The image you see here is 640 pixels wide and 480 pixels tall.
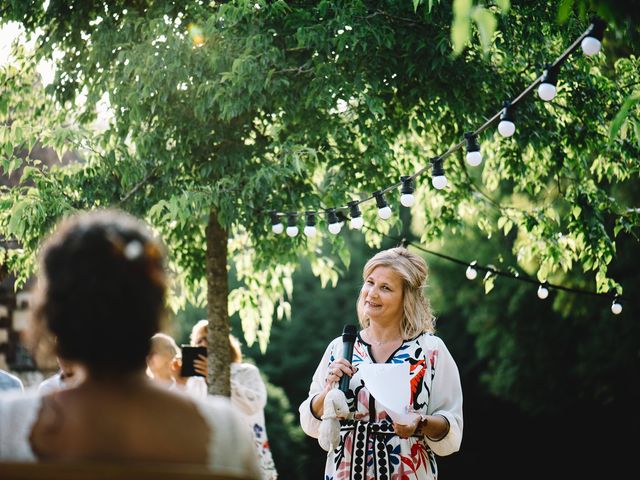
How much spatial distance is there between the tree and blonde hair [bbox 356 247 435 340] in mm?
1579

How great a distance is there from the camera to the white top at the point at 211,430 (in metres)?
1.48

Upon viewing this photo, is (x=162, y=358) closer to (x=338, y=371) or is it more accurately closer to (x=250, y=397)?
(x=250, y=397)

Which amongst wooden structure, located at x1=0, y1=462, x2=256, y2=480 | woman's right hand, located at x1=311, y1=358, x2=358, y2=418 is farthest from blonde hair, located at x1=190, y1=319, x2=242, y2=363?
wooden structure, located at x1=0, y1=462, x2=256, y2=480

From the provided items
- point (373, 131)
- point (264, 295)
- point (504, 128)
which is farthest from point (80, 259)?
point (264, 295)

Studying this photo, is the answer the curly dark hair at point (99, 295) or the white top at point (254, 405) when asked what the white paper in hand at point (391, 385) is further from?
the white top at point (254, 405)

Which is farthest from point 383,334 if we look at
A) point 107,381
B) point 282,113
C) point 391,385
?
point 282,113

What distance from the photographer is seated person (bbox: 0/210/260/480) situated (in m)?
1.45

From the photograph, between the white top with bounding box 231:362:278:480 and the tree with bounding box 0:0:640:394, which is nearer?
the tree with bounding box 0:0:640:394

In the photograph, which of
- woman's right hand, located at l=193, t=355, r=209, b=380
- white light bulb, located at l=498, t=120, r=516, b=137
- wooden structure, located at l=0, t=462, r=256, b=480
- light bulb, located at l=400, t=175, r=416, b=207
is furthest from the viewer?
woman's right hand, located at l=193, t=355, r=209, b=380

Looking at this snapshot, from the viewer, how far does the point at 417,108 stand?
6.24m

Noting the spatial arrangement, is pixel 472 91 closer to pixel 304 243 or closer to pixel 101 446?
pixel 304 243

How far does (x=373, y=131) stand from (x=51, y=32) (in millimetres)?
2505

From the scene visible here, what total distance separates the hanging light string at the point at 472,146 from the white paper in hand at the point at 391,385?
1305mm

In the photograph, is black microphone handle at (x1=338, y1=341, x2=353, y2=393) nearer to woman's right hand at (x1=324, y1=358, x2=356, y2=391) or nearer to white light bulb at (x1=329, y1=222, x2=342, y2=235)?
woman's right hand at (x1=324, y1=358, x2=356, y2=391)
